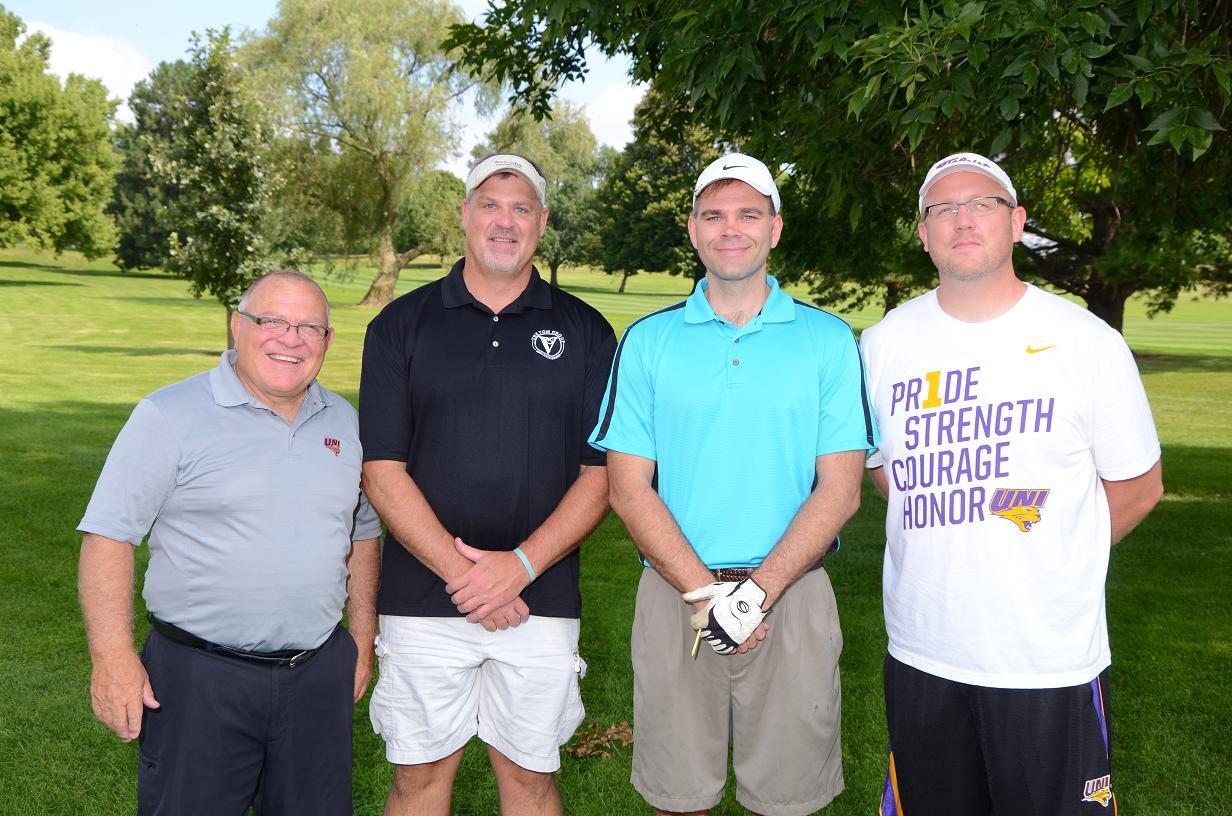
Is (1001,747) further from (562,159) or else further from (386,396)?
(562,159)

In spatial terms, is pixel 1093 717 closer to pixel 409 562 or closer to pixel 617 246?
pixel 409 562

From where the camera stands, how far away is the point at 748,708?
11.3 ft

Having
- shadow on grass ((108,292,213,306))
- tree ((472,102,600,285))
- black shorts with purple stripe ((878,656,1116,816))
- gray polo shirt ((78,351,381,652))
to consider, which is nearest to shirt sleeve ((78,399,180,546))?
gray polo shirt ((78,351,381,652))

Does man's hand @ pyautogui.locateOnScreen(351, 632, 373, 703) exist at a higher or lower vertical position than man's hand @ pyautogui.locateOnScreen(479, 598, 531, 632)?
lower

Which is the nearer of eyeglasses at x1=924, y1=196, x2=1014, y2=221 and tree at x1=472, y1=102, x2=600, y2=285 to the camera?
eyeglasses at x1=924, y1=196, x2=1014, y2=221

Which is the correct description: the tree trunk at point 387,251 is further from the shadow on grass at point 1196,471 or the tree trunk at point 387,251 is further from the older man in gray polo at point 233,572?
the older man in gray polo at point 233,572

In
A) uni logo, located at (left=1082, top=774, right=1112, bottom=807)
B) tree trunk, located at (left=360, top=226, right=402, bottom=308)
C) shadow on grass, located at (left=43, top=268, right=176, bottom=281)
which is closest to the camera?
uni logo, located at (left=1082, top=774, right=1112, bottom=807)

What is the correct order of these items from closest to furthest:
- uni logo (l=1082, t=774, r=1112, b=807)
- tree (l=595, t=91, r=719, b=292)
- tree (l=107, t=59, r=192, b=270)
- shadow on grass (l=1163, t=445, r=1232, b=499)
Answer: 1. uni logo (l=1082, t=774, r=1112, b=807)
2. shadow on grass (l=1163, t=445, r=1232, b=499)
3. tree (l=595, t=91, r=719, b=292)
4. tree (l=107, t=59, r=192, b=270)

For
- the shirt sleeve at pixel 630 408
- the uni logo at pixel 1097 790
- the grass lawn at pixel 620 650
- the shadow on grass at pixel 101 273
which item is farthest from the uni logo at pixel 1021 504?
the shadow on grass at pixel 101 273

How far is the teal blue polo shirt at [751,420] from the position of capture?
330cm

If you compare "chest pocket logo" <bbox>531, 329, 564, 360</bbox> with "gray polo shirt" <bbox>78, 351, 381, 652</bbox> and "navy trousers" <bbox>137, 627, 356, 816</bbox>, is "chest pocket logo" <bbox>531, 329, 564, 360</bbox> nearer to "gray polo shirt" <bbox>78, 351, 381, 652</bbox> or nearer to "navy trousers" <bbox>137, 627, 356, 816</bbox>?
"gray polo shirt" <bbox>78, 351, 381, 652</bbox>

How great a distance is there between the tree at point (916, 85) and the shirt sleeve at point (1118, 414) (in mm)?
1855

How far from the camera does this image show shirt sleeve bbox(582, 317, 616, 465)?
369 cm

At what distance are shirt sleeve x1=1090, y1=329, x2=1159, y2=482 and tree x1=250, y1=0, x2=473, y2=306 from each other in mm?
40430
